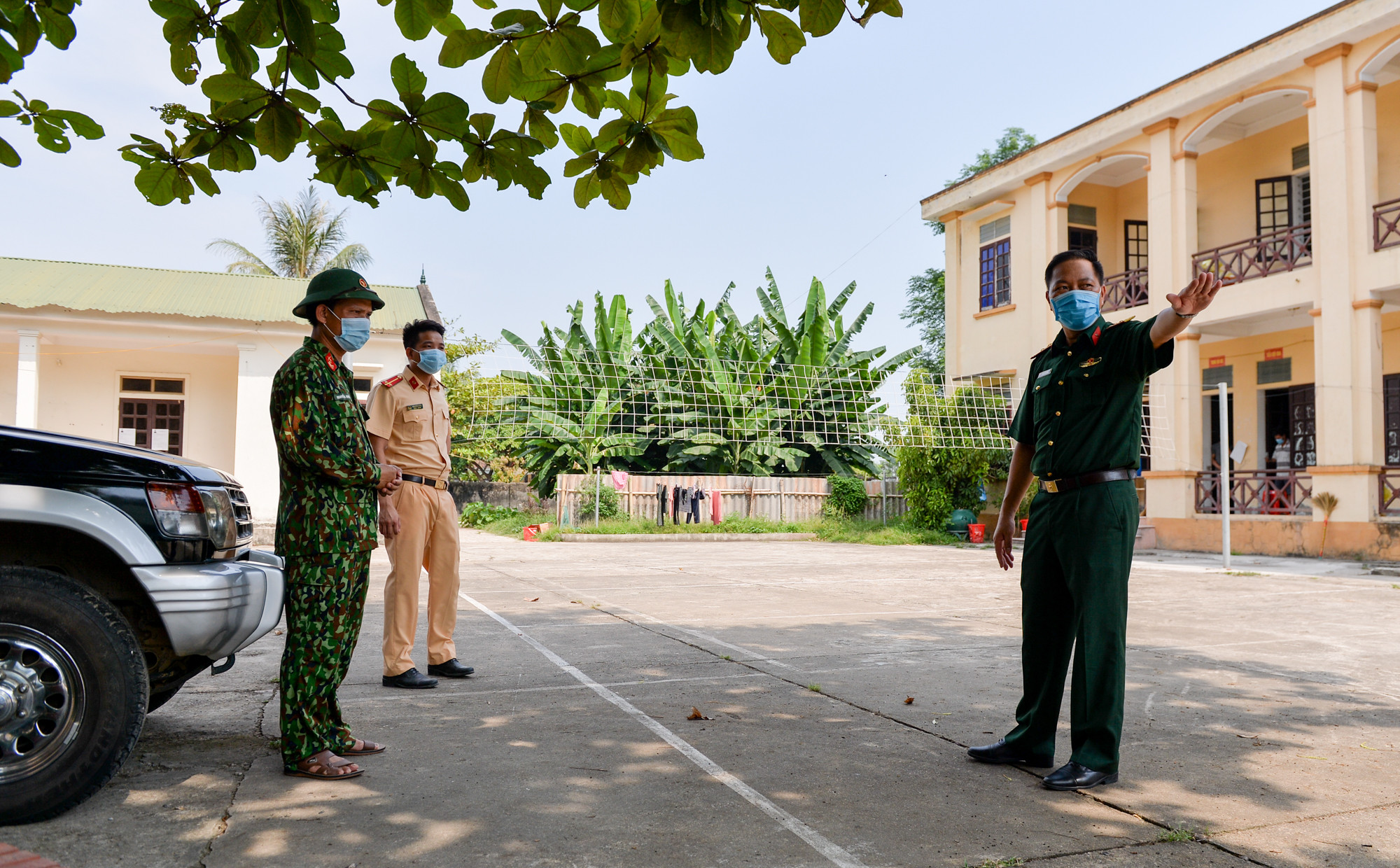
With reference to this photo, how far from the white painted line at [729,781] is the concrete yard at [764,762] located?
0.01 m

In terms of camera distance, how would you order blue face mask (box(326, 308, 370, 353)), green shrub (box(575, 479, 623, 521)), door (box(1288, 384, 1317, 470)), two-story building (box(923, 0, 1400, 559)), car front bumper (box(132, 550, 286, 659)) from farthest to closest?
green shrub (box(575, 479, 623, 521)) → door (box(1288, 384, 1317, 470)) → two-story building (box(923, 0, 1400, 559)) → blue face mask (box(326, 308, 370, 353)) → car front bumper (box(132, 550, 286, 659))

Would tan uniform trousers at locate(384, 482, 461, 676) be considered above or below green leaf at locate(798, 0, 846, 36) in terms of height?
below

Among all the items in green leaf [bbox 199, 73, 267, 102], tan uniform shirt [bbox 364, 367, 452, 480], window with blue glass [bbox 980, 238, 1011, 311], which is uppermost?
window with blue glass [bbox 980, 238, 1011, 311]

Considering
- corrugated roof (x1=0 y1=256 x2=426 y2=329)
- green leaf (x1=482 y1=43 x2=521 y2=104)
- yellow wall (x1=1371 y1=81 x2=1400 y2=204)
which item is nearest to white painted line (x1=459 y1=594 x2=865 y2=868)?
green leaf (x1=482 y1=43 x2=521 y2=104)

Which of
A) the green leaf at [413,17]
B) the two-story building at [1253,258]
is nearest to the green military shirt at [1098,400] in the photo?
the green leaf at [413,17]

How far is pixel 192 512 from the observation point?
339 centimetres

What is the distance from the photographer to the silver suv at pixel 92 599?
3016mm

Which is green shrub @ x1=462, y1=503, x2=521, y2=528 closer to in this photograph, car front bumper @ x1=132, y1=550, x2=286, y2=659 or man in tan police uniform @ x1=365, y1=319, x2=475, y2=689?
man in tan police uniform @ x1=365, y1=319, x2=475, y2=689

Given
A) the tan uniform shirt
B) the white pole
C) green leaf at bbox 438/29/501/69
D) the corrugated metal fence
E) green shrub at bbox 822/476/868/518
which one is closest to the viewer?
green leaf at bbox 438/29/501/69

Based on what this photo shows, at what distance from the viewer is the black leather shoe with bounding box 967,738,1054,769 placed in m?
3.71

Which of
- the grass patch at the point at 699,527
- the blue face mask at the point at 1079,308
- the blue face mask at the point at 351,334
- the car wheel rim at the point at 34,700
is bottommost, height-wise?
the grass patch at the point at 699,527

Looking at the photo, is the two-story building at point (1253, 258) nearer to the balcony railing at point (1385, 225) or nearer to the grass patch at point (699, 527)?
the balcony railing at point (1385, 225)

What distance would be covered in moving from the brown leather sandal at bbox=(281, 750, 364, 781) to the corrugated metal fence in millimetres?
18813

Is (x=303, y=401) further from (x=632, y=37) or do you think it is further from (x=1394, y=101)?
(x=1394, y=101)
